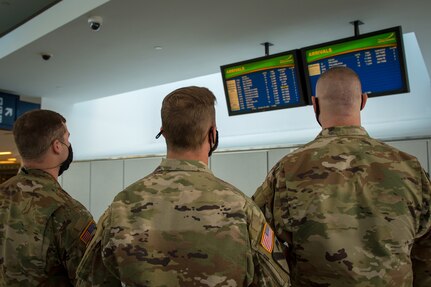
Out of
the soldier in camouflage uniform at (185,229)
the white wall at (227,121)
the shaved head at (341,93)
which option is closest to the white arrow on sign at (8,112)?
the white wall at (227,121)

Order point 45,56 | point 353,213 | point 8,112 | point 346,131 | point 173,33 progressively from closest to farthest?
point 353,213
point 346,131
point 173,33
point 45,56
point 8,112

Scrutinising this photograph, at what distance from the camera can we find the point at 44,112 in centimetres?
175

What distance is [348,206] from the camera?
144 centimetres

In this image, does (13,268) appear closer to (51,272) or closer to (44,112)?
(51,272)

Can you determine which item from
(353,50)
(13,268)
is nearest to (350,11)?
(353,50)

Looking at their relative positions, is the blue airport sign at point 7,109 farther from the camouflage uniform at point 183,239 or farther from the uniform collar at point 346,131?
the uniform collar at point 346,131

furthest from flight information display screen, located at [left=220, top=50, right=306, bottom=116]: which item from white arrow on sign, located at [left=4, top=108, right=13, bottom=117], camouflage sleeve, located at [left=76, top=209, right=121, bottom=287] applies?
white arrow on sign, located at [left=4, top=108, right=13, bottom=117]

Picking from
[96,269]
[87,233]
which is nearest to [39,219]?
[87,233]

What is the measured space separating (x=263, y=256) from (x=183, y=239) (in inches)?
9.1

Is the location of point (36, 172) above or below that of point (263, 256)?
above

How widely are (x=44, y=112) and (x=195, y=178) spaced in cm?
86

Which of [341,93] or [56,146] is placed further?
[56,146]

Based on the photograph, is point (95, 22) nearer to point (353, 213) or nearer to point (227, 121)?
point (227, 121)

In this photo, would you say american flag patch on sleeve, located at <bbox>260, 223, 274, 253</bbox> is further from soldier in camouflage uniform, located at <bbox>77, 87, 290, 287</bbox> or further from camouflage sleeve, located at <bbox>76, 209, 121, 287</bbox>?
camouflage sleeve, located at <bbox>76, 209, 121, 287</bbox>
